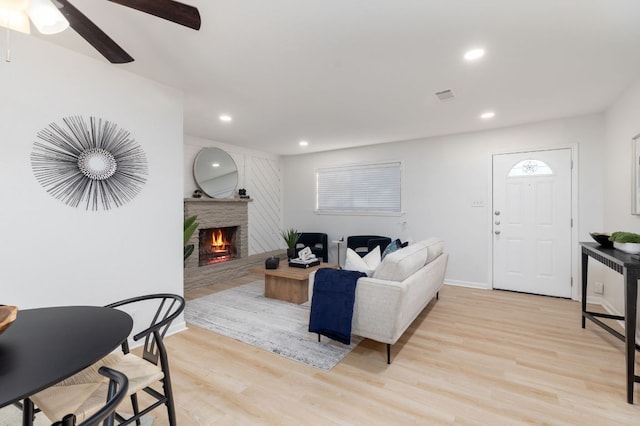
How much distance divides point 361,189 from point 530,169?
262 cm

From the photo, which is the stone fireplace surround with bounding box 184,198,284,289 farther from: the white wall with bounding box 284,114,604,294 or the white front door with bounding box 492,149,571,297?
the white front door with bounding box 492,149,571,297

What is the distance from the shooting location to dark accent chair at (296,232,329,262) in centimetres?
582

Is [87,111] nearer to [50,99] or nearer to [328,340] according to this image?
[50,99]

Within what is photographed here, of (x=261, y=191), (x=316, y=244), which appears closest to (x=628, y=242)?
(x=316, y=244)

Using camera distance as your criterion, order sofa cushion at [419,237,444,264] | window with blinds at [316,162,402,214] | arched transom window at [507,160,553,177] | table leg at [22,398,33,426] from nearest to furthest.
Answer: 1. table leg at [22,398,33,426]
2. sofa cushion at [419,237,444,264]
3. arched transom window at [507,160,553,177]
4. window with blinds at [316,162,402,214]

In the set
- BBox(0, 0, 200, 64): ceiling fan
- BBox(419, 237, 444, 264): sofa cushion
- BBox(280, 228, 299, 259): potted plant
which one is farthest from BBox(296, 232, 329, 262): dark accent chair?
BBox(0, 0, 200, 64): ceiling fan

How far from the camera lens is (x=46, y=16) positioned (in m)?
1.21

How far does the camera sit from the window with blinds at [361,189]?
532cm

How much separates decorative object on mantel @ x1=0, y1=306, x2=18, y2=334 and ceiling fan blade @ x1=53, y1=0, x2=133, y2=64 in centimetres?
124

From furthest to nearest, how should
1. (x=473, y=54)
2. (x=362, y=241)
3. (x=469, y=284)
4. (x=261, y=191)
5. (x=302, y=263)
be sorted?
(x=261, y=191) < (x=362, y=241) < (x=469, y=284) < (x=302, y=263) < (x=473, y=54)

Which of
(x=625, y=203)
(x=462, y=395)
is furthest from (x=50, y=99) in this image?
(x=625, y=203)

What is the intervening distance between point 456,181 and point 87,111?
456 centimetres

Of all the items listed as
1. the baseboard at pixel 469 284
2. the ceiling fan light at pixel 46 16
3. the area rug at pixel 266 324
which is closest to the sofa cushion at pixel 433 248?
the area rug at pixel 266 324

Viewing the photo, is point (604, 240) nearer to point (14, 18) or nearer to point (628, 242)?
point (628, 242)
